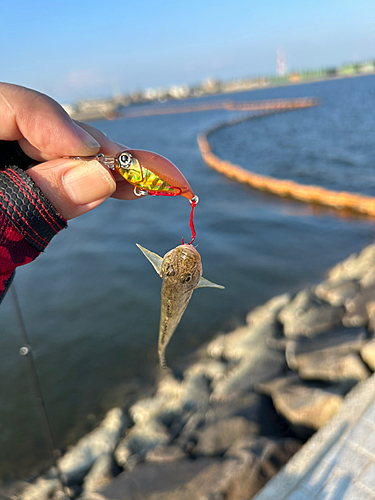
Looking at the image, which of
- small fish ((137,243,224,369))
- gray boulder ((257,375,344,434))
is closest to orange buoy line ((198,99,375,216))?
gray boulder ((257,375,344,434))

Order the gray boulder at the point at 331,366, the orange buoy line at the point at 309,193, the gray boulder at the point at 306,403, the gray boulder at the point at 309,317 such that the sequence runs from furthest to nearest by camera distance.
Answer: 1. the orange buoy line at the point at 309,193
2. the gray boulder at the point at 309,317
3. the gray boulder at the point at 331,366
4. the gray boulder at the point at 306,403

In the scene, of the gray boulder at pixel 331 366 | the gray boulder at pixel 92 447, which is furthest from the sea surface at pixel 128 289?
the gray boulder at pixel 331 366

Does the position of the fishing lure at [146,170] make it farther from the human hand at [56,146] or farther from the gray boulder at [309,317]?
the gray boulder at [309,317]

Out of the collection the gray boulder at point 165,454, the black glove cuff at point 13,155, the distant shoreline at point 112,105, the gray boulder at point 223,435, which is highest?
the distant shoreline at point 112,105

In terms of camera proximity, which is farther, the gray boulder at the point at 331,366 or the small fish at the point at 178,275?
the gray boulder at the point at 331,366

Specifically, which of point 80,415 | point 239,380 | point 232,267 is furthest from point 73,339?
point 232,267

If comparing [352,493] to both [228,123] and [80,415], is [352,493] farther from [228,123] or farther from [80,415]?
[228,123]

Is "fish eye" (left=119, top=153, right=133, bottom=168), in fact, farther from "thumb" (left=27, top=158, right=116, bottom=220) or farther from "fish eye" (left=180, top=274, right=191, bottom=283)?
"fish eye" (left=180, top=274, right=191, bottom=283)

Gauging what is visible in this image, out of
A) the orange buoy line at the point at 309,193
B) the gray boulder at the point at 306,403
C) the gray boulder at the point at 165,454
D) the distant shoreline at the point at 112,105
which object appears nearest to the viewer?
the gray boulder at the point at 306,403

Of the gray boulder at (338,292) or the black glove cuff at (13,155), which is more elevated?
the black glove cuff at (13,155)
